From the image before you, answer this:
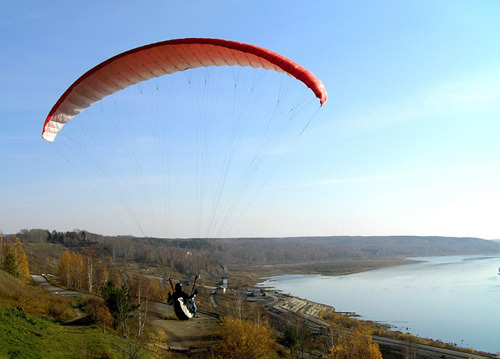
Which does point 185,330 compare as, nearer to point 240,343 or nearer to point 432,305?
point 240,343

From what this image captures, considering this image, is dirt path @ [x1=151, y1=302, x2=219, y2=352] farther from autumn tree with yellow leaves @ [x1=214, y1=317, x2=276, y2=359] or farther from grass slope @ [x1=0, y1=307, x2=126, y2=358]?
grass slope @ [x1=0, y1=307, x2=126, y2=358]

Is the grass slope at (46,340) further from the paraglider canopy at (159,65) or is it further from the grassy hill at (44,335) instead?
the paraglider canopy at (159,65)

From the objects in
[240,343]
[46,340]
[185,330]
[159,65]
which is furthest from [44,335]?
[159,65]

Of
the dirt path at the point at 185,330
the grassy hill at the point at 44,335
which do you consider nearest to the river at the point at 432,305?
the dirt path at the point at 185,330

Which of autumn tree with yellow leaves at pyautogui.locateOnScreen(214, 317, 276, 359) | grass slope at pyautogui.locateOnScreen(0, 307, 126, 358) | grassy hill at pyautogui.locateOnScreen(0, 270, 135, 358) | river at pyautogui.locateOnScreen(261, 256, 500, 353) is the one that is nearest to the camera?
grass slope at pyautogui.locateOnScreen(0, 307, 126, 358)

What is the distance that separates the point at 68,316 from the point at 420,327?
75.8 ft

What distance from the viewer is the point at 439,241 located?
6378 inches

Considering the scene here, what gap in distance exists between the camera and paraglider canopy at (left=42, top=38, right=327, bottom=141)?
24.1 ft

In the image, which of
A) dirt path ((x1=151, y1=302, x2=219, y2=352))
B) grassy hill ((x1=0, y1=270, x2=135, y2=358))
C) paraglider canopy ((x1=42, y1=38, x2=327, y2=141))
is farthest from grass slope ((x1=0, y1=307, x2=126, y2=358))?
paraglider canopy ((x1=42, y1=38, x2=327, y2=141))

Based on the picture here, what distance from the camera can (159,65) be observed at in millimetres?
8039

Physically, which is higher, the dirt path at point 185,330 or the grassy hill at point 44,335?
the grassy hill at point 44,335

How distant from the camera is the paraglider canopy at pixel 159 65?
24.1ft

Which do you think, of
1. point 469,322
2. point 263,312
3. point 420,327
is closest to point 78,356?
point 263,312

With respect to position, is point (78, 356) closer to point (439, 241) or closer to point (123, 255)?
point (123, 255)
